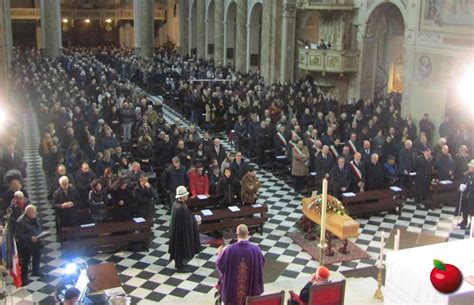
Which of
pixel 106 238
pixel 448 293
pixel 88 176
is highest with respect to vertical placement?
pixel 448 293

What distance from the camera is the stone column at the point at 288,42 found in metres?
27.2

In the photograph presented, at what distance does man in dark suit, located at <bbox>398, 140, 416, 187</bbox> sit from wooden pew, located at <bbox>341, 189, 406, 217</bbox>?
1.02 m

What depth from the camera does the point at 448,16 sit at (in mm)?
18156

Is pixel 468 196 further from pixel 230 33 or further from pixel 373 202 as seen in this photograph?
pixel 230 33

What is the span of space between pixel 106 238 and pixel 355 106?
42.6 feet

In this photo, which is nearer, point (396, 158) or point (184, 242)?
point (184, 242)

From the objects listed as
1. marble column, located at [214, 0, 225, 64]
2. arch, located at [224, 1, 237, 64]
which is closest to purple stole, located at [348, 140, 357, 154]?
arch, located at [224, 1, 237, 64]

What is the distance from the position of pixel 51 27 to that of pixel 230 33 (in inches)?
433

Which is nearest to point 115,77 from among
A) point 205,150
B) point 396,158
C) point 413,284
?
point 205,150

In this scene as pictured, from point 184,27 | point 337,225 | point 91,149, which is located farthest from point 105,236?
point 184,27

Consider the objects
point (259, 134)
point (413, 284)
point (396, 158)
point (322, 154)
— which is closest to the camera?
point (413, 284)

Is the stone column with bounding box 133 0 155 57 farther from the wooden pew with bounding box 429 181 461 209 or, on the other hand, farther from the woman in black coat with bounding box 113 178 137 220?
the woman in black coat with bounding box 113 178 137 220

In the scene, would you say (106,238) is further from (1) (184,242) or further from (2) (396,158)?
(2) (396,158)

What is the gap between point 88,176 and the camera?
12484 millimetres
